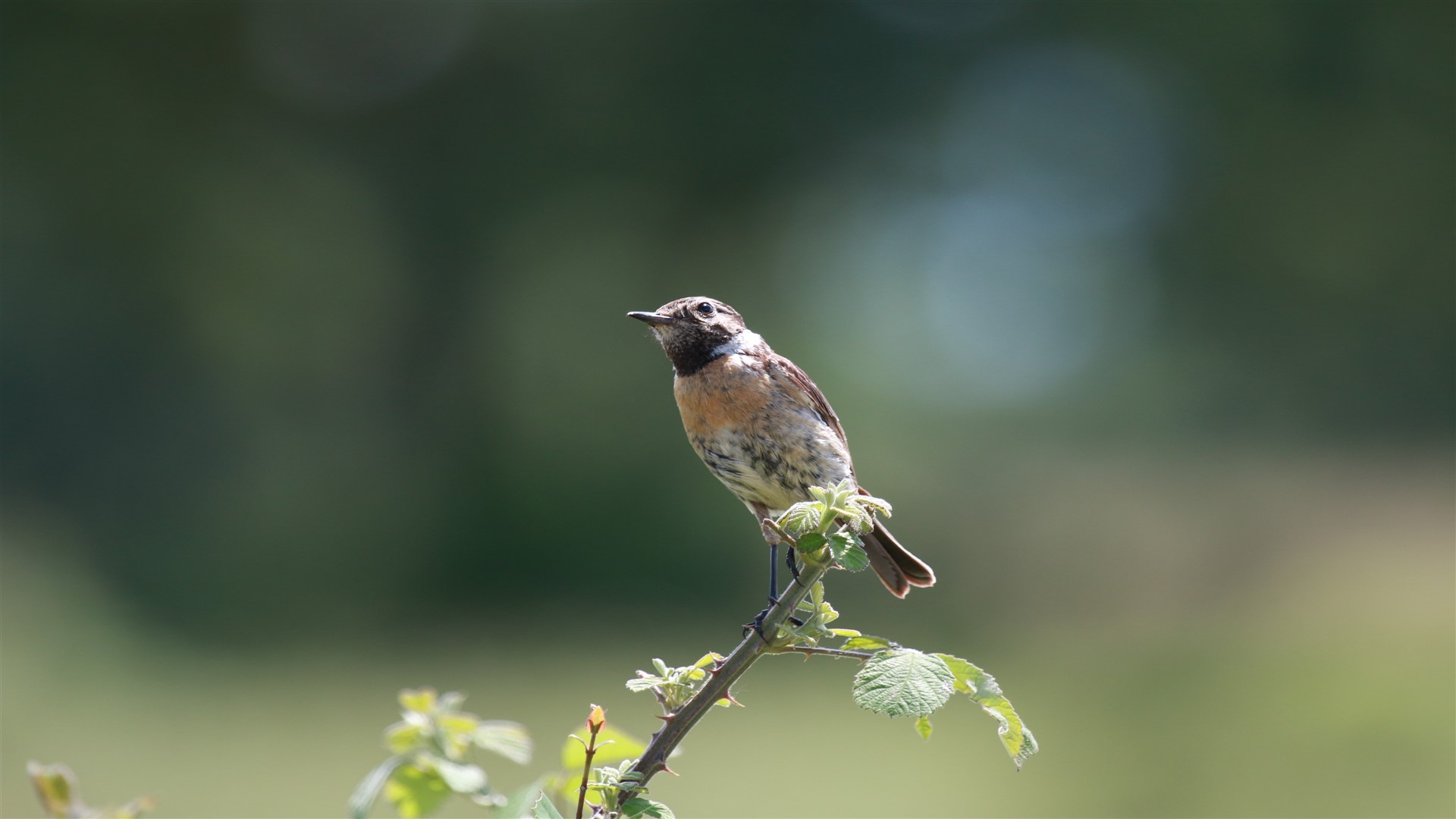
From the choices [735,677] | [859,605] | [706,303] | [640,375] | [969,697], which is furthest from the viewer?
[640,375]

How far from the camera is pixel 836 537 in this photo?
4.53ft

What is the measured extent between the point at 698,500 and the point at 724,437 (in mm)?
8657

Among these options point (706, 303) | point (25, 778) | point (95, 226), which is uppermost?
point (95, 226)

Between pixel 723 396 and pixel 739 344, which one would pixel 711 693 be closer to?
pixel 723 396

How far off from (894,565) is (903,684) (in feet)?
5.13

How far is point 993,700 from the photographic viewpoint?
4.59 ft

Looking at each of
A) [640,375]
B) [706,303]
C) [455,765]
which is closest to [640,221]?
[640,375]

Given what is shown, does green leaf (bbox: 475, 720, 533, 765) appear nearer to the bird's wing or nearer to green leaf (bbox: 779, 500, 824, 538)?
green leaf (bbox: 779, 500, 824, 538)

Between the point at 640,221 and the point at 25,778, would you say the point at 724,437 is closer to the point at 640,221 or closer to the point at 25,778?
the point at 25,778

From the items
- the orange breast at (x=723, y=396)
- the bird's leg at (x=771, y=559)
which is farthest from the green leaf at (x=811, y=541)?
the orange breast at (x=723, y=396)

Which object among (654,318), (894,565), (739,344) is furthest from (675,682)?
(739,344)

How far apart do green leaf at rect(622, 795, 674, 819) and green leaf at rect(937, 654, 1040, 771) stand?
0.40m

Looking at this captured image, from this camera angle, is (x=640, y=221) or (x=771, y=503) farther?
(x=640, y=221)

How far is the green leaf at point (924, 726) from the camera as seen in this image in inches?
51.1
